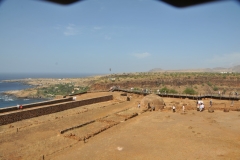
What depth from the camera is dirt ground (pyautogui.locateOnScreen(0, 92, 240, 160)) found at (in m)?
11.5

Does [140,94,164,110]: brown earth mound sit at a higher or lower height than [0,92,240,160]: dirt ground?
higher

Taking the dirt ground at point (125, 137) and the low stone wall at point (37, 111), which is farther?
the low stone wall at point (37, 111)

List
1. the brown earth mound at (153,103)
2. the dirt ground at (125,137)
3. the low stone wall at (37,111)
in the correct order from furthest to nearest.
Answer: the brown earth mound at (153,103)
the low stone wall at (37,111)
the dirt ground at (125,137)

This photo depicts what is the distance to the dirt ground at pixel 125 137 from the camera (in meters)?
11.5

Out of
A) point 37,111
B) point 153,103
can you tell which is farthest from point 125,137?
point 153,103

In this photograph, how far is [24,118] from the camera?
1864 centimetres

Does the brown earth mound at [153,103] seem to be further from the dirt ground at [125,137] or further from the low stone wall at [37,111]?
the low stone wall at [37,111]

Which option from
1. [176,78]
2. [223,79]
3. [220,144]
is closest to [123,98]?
[220,144]

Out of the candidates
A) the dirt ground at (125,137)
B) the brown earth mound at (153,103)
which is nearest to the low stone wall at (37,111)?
the dirt ground at (125,137)

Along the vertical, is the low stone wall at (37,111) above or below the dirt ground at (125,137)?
above

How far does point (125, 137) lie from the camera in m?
14.1

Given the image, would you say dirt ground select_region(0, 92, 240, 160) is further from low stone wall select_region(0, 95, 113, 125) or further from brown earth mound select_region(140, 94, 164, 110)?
brown earth mound select_region(140, 94, 164, 110)

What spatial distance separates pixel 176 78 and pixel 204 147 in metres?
49.1

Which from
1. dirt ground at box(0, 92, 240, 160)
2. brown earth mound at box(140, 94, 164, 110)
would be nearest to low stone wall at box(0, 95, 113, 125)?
dirt ground at box(0, 92, 240, 160)
